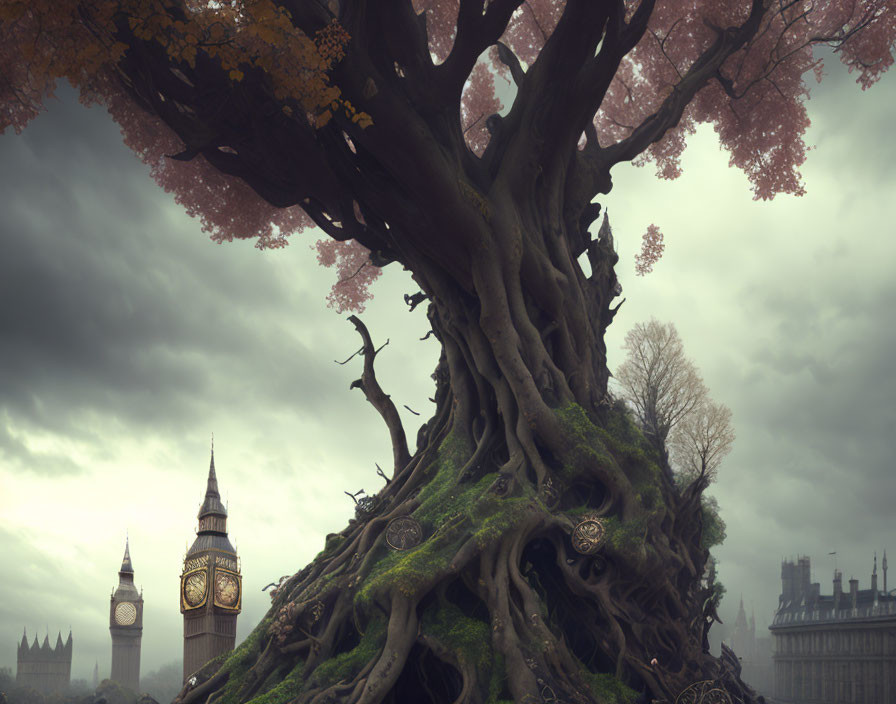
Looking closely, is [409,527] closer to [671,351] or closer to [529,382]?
[529,382]

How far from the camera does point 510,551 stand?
30.6 ft

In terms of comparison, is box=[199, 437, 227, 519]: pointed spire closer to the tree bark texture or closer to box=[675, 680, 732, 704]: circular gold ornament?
the tree bark texture

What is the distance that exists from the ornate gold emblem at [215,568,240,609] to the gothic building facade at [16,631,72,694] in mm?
32052

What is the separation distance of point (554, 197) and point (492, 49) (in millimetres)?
5669

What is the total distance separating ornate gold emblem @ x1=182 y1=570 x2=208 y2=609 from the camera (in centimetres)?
1941

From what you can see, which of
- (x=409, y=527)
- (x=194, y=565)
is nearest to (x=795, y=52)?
(x=409, y=527)

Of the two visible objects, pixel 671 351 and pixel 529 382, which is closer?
pixel 529 382

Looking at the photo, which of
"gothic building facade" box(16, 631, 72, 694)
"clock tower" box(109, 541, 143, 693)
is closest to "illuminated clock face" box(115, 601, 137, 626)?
"clock tower" box(109, 541, 143, 693)

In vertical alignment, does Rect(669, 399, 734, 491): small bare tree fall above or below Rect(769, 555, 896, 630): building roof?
above

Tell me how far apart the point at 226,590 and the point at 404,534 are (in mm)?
11343

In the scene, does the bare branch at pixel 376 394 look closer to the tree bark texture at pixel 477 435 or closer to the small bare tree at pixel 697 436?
the tree bark texture at pixel 477 435

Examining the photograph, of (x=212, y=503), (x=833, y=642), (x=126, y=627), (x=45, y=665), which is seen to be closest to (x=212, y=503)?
(x=212, y=503)

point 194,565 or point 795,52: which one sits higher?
point 795,52

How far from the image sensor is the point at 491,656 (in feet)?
28.8
